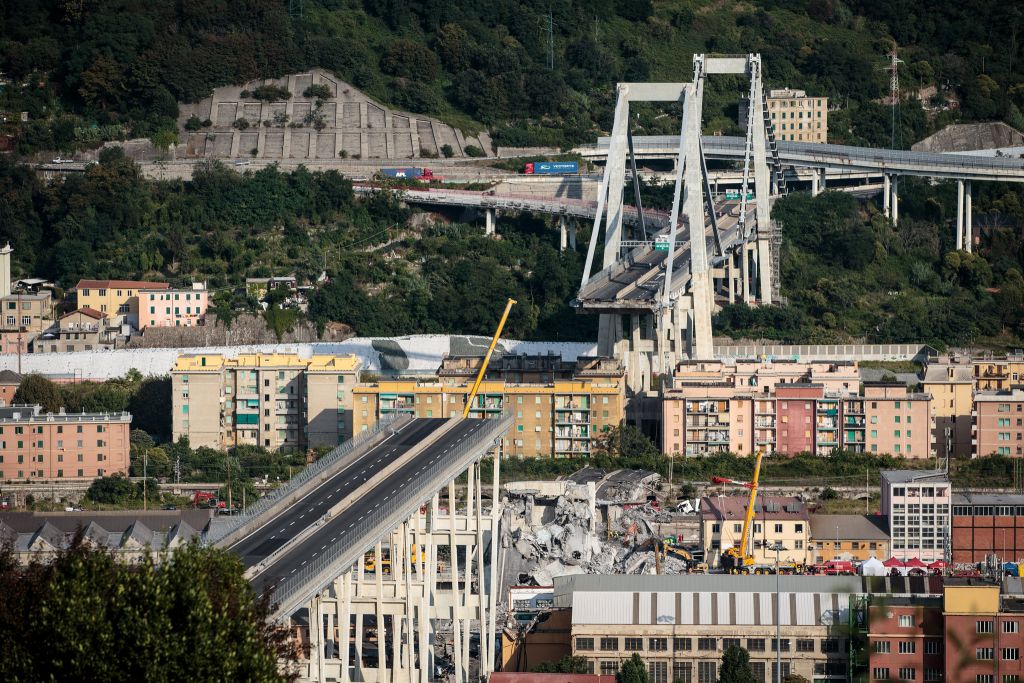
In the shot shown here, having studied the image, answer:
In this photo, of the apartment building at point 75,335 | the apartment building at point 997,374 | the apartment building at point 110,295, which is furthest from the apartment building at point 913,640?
the apartment building at point 110,295

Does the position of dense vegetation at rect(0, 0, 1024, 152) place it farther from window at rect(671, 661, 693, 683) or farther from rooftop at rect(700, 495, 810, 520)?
window at rect(671, 661, 693, 683)

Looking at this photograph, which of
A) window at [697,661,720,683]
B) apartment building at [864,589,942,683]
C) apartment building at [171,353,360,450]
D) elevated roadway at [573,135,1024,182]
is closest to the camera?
apartment building at [864,589,942,683]

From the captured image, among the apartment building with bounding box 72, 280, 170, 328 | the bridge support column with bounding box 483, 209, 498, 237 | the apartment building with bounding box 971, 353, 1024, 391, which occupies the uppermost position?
the bridge support column with bounding box 483, 209, 498, 237

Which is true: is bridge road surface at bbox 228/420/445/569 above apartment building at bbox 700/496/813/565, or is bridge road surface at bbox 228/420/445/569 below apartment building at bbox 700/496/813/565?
above

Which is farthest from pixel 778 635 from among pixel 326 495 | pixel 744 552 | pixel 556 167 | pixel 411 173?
pixel 556 167

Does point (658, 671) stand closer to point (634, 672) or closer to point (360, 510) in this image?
point (634, 672)

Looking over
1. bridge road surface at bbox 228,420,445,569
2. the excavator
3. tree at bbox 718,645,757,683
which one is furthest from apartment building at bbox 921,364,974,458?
tree at bbox 718,645,757,683
